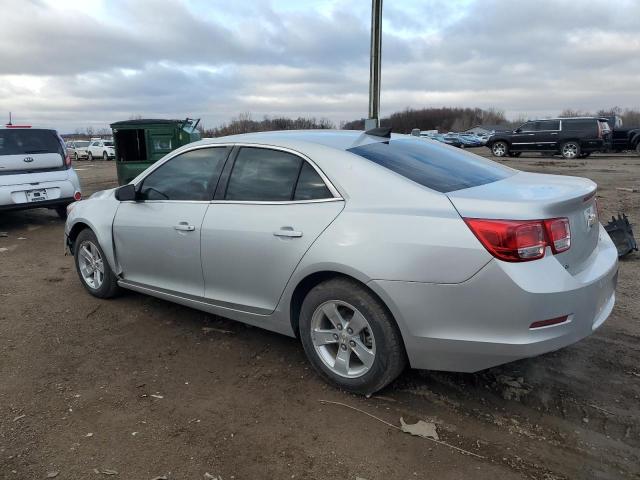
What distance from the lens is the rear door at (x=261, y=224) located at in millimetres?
3236

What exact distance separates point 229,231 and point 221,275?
1.10 ft

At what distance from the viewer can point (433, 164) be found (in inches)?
135

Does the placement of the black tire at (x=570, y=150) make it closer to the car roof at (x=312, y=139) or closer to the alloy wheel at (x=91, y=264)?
the car roof at (x=312, y=139)

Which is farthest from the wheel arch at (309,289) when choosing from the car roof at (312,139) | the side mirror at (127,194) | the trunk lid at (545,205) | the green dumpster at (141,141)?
the green dumpster at (141,141)

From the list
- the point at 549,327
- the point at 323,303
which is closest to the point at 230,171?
the point at 323,303

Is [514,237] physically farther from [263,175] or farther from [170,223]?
[170,223]

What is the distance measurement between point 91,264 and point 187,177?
1.67 m

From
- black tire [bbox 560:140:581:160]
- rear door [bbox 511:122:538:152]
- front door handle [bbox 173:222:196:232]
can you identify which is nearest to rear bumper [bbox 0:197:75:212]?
front door handle [bbox 173:222:196:232]

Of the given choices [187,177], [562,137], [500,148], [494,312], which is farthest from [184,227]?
[500,148]

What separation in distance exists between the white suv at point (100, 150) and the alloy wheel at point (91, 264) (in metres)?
34.7

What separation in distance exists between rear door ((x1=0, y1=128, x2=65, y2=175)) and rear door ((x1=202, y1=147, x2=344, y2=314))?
6.02 m

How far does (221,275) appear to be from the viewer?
3707 millimetres

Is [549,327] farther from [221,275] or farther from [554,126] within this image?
[554,126]

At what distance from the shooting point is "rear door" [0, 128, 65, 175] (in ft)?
26.7
